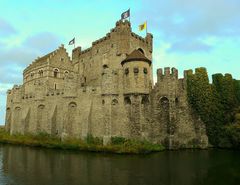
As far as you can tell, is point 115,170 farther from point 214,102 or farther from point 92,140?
point 214,102

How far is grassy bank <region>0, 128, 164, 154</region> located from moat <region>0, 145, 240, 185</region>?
3.20 metres

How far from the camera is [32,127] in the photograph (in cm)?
4166

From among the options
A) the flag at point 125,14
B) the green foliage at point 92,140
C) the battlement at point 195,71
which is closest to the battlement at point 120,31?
the flag at point 125,14

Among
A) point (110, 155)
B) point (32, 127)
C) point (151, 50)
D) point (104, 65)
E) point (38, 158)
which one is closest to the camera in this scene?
point (38, 158)

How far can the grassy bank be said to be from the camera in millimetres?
30594

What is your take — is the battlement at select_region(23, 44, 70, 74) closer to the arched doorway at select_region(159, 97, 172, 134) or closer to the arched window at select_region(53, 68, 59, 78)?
the arched window at select_region(53, 68, 59, 78)

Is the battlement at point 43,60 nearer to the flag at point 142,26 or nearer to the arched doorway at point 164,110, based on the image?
the flag at point 142,26

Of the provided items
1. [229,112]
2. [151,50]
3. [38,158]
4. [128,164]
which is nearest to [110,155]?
[128,164]

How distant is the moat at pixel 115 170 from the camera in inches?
691

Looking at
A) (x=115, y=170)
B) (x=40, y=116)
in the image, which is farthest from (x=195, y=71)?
(x=40, y=116)

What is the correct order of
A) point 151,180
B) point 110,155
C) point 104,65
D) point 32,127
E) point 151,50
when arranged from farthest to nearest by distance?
point 151,50
point 104,65
point 32,127
point 110,155
point 151,180

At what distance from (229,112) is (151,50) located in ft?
65.9

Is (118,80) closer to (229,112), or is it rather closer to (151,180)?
(229,112)

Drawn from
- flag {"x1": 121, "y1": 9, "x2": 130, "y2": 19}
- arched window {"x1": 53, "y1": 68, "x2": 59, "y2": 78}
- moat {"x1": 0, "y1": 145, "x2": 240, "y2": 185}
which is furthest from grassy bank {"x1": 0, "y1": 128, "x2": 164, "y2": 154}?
flag {"x1": 121, "y1": 9, "x2": 130, "y2": 19}
